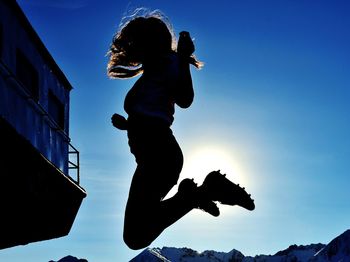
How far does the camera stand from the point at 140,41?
3824 millimetres

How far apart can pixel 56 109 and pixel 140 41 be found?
673 inches

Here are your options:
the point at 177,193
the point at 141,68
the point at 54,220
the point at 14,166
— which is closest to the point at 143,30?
the point at 141,68

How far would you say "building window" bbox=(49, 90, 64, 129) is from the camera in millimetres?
19797

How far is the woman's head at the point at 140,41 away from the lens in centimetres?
377

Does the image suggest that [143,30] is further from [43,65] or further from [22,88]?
[43,65]

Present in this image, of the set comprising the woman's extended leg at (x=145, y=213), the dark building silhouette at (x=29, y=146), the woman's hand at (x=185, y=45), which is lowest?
the woman's extended leg at (x=145, y=213)

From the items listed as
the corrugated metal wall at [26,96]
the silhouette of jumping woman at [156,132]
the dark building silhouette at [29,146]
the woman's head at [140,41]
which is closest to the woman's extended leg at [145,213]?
the silhouette of jumping woman at [156,132]

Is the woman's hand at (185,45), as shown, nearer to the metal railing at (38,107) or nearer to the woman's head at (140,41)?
the woman's head at (140,41)

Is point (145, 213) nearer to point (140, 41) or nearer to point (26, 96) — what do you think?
point (140, 41)

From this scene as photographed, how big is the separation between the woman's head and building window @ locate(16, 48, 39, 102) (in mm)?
13271

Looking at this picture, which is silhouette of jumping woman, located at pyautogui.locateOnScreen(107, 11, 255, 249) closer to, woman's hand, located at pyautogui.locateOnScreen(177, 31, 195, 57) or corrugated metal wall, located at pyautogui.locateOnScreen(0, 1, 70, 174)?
woman's hand, located at pyautogui.locateOnScreen(177, 31, 195, 57)

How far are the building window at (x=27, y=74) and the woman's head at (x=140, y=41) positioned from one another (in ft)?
43.5

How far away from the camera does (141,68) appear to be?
3.93 meters

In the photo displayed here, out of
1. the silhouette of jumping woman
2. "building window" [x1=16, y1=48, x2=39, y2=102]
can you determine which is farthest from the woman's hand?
"building window" [x1=16, y1=48, x2=39, y2=102]
